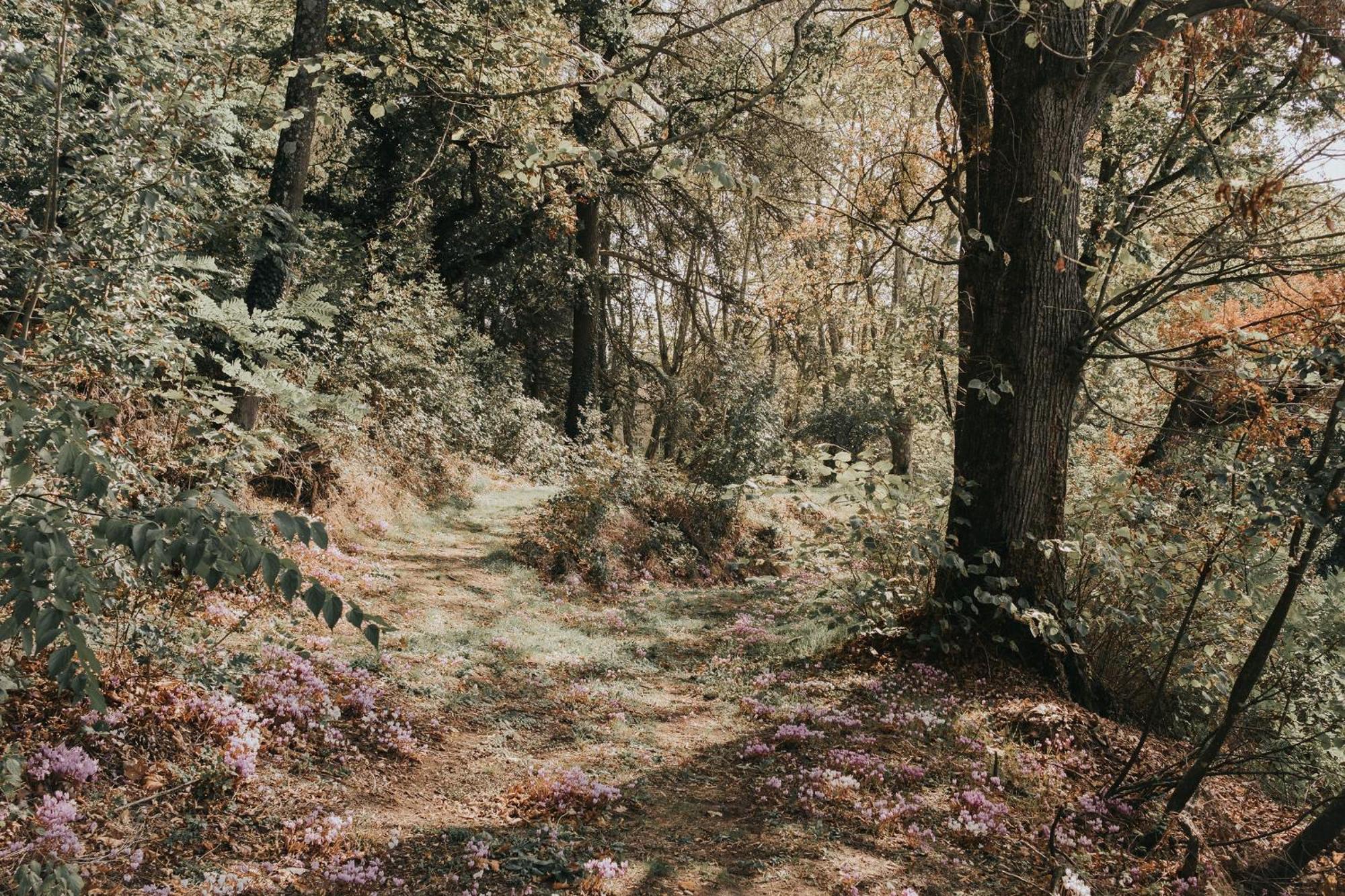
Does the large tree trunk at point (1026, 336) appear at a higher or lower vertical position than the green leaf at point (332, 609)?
higher

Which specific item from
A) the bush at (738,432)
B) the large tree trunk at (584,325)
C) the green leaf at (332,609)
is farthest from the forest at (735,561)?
the large tree trunk at (584,325)

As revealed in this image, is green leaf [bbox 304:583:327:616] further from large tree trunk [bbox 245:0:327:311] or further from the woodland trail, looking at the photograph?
large tree trunk [bbox 245:0:327:311]

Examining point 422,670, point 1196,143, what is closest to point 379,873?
point 422,670

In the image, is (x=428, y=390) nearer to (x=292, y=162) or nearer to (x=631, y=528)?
(x=631, y=528)

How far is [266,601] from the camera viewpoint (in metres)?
6.05

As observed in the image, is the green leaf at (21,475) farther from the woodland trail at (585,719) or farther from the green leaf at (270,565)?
the woodland trail at (585,719)

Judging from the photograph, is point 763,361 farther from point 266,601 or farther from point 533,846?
point 533,846

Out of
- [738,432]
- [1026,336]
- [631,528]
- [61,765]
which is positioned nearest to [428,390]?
[631,528]

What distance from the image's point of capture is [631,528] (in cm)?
1285

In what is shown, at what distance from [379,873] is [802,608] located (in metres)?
5.49

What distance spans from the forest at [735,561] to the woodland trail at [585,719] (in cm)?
4

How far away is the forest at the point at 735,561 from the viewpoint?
11.8ft

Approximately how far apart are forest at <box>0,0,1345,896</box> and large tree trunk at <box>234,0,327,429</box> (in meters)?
0.05

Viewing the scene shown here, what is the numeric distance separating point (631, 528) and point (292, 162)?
277 inches
